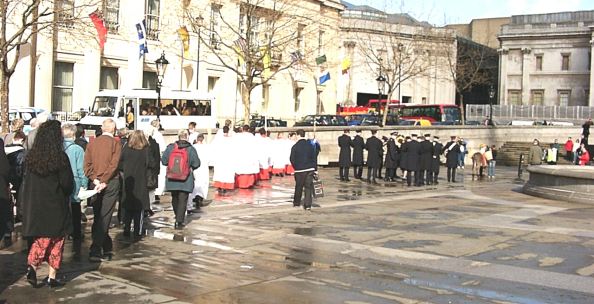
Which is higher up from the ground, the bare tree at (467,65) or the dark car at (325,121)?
the bare tree at (467,65)

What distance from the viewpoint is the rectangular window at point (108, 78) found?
130 feet

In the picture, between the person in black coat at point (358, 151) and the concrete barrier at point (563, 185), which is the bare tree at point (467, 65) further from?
the concrete barrier at point (563, 185)

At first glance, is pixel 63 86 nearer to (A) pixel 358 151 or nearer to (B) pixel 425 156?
(A) pixel 358 151

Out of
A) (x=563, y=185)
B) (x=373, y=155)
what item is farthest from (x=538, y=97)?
(x=563, y=185)

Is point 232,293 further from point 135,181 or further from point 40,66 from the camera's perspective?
point 40,66

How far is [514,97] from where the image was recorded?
90.9 m

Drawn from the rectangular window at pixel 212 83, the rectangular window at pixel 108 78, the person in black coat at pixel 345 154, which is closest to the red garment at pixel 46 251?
the person in black coat at pixel 345 154

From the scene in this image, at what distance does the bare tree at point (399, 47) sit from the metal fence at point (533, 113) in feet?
49.5

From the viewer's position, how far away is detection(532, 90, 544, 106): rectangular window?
8819cm

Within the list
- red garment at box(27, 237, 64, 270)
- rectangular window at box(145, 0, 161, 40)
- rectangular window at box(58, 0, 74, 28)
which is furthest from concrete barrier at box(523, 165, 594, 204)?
rectangular window at box(145, 0, 161, 40)

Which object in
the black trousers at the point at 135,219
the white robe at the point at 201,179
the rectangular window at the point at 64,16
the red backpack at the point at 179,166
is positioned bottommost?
the black trousers at the point at 135,219

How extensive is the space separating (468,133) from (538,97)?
44.3 meters

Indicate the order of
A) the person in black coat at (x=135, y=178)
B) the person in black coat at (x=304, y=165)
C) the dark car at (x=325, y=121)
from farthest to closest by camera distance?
the dark car at (x=325, y=121) < the person in black coat at (x=304, y=165) < the person in black coat at (x=135, y=178)

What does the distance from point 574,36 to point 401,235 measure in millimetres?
→ 80685
